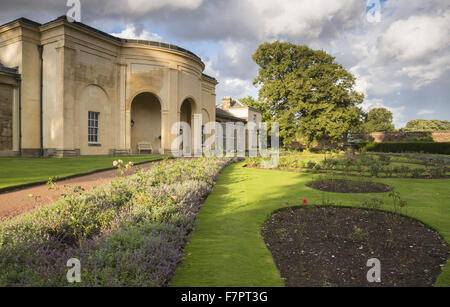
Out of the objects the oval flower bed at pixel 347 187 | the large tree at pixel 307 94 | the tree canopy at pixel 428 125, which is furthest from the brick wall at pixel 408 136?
the tree canopy at pixel 428 125

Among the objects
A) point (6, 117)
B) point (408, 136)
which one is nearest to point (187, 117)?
point (6, 117)

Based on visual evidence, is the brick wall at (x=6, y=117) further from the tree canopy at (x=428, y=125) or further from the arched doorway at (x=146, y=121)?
the tree canopy at (x=428, y=125)

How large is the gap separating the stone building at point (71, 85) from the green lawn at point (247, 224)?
11563 millimetres

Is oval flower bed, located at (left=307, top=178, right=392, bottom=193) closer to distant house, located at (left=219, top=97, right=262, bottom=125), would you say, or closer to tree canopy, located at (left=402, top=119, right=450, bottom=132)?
distant house, located at (left=219, top=97, right=262, bottom=125)

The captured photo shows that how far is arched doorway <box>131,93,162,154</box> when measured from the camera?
2098cm

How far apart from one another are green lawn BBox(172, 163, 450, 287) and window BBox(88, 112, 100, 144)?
11692mm

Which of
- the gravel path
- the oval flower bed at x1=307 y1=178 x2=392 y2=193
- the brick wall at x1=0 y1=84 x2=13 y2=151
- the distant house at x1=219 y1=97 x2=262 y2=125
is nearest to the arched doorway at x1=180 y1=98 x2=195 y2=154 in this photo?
the brick wall at x1=0 y1=84 x2=13 y2=151

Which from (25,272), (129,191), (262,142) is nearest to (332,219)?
(129,191)

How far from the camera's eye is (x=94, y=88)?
16734 millimetres

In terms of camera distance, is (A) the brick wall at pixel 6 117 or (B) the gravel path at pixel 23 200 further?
(A) the brick wall at pixel 6 117

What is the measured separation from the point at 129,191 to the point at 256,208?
105 inches

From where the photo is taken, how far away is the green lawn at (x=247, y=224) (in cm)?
284

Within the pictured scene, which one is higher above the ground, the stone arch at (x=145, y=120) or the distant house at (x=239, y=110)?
the distant house at (x=239, y=110)

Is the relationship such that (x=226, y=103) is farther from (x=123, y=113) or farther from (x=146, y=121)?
(x=123, y=113)
